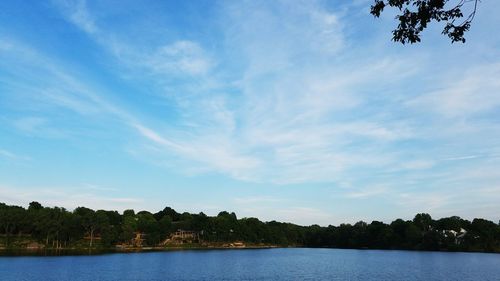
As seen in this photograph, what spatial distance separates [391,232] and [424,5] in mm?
186417

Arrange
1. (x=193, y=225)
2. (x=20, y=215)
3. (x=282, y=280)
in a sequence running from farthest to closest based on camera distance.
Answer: (x=193, y=225)
(x=20, y=215)
(x=282, y=280)

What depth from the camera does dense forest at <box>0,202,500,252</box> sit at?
410 ft

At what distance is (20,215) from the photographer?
404 feet

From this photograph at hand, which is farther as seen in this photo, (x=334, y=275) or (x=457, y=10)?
(x=334, y=275)

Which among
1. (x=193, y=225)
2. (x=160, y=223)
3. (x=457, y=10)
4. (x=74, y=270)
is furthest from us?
(x=193, y=225)

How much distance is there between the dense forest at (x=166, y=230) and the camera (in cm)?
12494

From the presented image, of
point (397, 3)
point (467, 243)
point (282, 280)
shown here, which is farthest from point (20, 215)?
point (467, 243)

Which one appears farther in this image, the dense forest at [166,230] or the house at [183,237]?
the house at [183,237]

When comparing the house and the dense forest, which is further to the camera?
the house

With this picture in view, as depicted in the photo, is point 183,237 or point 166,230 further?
point 183,237

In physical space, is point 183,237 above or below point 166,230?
below

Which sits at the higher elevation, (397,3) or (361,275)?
(397,3)

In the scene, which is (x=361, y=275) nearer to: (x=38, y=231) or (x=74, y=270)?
(x=74, y=270)

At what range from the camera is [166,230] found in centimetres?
15862
